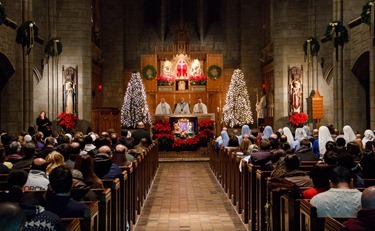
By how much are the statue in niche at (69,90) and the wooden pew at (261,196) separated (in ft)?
45.8

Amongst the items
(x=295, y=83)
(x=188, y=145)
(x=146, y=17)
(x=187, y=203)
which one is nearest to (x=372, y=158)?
(x=187, y=203)

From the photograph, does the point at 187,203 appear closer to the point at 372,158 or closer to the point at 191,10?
the point at 372,158

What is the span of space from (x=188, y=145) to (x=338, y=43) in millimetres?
→ 6375

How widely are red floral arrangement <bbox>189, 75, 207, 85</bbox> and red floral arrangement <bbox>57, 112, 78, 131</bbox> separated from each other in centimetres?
703

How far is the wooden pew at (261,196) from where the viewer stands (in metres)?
6.81

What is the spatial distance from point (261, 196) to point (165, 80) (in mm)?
18062

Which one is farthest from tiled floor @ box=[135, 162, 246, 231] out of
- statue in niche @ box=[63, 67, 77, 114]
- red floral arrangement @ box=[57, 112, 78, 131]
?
statue in niche @ box=[63, 67, 77, 114]

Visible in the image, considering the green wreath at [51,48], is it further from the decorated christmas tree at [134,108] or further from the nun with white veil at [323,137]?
the nun with white veil at [323,137]

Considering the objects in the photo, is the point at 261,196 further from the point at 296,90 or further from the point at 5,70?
the point at 296,90

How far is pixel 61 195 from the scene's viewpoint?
4297 millimetres

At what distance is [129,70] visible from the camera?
86.9 feet

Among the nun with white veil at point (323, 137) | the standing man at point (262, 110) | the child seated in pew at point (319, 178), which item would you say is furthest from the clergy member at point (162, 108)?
the child seated in pew at point (319, 178)

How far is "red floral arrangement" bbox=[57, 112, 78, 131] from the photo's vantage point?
731 inches

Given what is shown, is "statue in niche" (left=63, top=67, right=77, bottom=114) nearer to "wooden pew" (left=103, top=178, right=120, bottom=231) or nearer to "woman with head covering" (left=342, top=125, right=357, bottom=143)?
"woman with head covering" (left=342, top=125, right=357, bottom=143)
